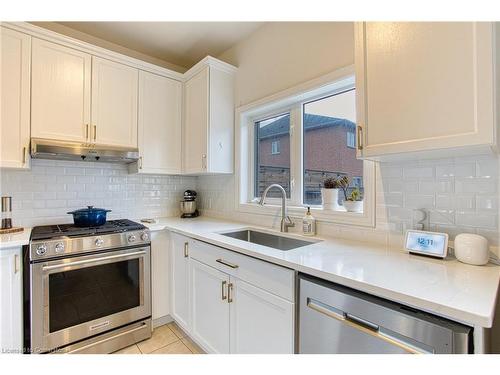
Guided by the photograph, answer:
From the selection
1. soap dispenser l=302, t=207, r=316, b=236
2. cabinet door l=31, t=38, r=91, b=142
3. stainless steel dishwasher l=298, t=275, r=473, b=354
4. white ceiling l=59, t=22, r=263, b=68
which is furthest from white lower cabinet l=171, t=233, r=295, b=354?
white ceiling l=59, t=22, r=263, b=68

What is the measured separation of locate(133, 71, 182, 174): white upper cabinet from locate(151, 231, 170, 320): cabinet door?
2.34ft

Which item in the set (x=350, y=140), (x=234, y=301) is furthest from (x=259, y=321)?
(x=350, y=140)

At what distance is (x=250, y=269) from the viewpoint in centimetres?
135

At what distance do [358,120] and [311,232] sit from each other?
84 cm

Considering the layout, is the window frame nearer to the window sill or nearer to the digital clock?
the window sill

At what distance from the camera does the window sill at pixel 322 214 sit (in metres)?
1.54

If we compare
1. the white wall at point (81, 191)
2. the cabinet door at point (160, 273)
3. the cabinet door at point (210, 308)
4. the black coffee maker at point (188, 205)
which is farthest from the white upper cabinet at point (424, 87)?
the white wall at point (81, 191)

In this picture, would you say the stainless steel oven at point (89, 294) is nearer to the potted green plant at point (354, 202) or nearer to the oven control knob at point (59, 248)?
the oven control knob at point (59, 248)

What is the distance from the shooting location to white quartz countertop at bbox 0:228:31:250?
4.88 feet

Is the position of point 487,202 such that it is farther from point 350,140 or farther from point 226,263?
point 226,263

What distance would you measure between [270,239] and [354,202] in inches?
27.6

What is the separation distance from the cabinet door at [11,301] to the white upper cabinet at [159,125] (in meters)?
1.12
